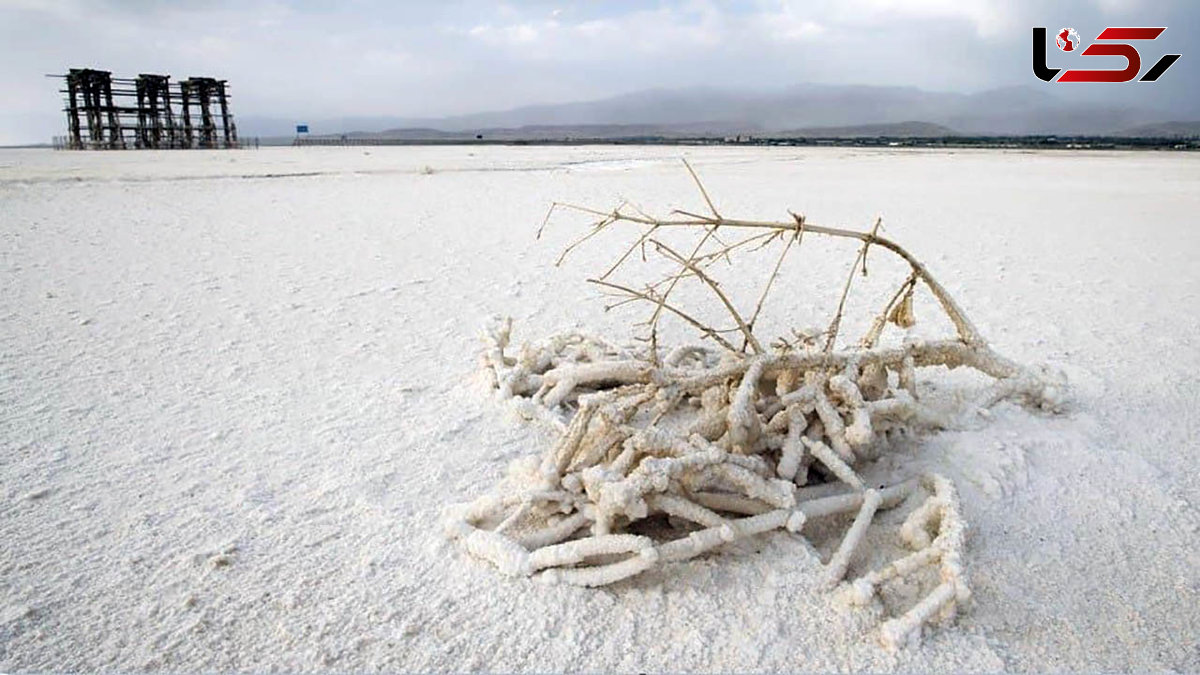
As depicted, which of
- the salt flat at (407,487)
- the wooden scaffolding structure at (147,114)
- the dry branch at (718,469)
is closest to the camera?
the salt flat at (407,487)

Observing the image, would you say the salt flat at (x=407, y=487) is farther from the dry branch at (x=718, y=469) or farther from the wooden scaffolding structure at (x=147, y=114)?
the wooden scaffolding structure at (x=147, y=114)

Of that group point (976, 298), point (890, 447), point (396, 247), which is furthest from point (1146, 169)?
point (890, 447)

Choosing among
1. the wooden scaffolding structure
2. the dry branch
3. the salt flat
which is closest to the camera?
the salt flat

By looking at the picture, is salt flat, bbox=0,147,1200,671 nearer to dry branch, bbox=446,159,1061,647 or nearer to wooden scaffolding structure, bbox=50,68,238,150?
dry branch, bbox=446,159,1061,647

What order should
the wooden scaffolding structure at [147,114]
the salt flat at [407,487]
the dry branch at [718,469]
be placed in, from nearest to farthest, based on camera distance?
the salt flat at [407,487] < the dry branch at [718,469] < the wooden scaffolding structure at [147,114]

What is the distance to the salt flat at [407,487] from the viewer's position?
1975mm

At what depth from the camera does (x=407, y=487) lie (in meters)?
2.73

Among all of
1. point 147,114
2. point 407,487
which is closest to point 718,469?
point 407,487

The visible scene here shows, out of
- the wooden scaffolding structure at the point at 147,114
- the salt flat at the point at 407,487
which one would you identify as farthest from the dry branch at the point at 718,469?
the wooden scaffolding structure at the point at 147,114

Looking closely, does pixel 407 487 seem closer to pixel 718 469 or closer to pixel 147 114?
pixel 718 469

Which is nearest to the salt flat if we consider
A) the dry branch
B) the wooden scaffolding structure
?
the dry branch

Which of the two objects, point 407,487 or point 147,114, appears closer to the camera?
point 407,487

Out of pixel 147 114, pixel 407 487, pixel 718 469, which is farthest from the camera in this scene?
pixel 147 114

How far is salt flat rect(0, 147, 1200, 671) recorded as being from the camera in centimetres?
197
